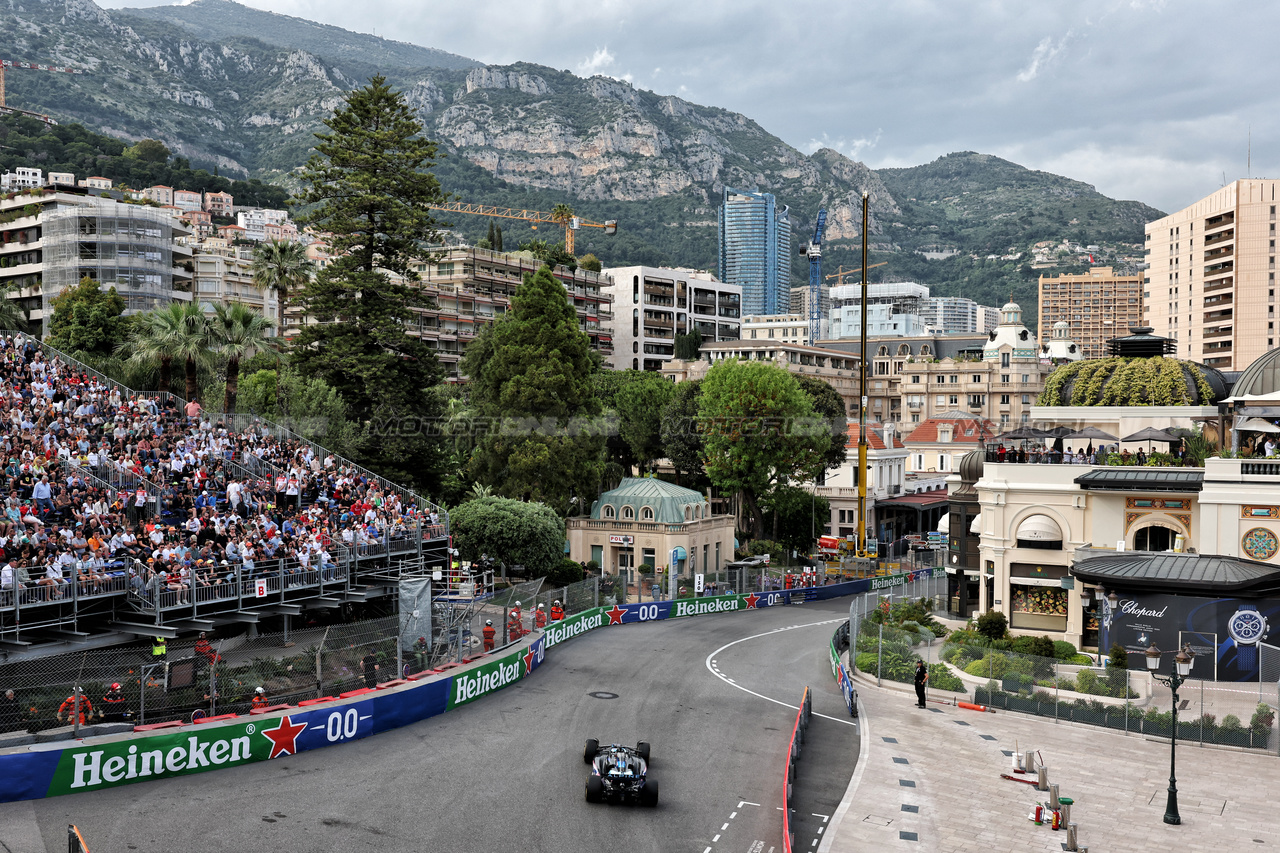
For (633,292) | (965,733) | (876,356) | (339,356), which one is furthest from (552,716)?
(876,356)

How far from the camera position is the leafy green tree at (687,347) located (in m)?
142

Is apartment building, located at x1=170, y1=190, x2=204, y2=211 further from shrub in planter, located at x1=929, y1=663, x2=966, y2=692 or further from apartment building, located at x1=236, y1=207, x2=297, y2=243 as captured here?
shrub in planter, located at x1=929, y1=663, x2=966, y2=692

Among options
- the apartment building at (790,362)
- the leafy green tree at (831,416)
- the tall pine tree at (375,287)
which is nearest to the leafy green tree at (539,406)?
the tall pine tree at (375,287)

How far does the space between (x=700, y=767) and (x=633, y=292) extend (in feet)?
432

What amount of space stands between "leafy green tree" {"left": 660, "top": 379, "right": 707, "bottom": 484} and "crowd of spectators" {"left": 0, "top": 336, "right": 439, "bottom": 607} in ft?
124

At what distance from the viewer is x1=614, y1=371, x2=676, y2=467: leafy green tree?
8669 centimetres

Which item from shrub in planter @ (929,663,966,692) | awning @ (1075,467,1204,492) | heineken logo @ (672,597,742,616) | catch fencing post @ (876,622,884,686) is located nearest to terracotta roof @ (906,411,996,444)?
heineken logo @ (672,597,742,616)

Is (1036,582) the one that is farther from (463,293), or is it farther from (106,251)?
(463,293)

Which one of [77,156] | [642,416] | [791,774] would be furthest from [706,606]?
[77,156]

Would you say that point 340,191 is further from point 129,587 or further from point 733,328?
point 733,328

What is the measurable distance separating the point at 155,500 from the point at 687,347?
365 feet

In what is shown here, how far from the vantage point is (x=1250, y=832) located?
21984 millimetres

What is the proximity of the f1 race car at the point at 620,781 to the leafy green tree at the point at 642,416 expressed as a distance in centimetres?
6263

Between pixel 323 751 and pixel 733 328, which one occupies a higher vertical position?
pixel 733 328
